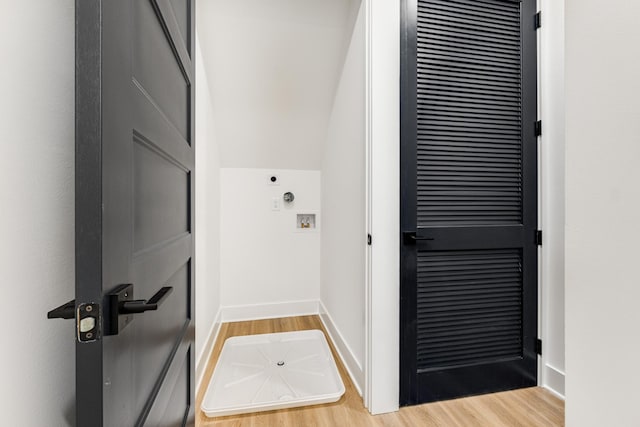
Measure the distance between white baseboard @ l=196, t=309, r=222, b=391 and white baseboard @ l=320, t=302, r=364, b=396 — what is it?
36.0 inches

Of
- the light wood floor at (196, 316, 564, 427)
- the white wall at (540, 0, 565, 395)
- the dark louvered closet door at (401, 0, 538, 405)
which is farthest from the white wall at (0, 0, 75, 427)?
the white wall at (540, 0, 565, 395)

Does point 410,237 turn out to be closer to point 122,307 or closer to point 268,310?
point 122,307

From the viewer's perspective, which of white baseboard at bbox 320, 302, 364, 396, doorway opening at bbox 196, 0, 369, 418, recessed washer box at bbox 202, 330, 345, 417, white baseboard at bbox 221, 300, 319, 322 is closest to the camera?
recessed washer box at bbox 202, 330, 345, 417

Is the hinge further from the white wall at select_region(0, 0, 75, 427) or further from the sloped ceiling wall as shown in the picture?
the white wall at select_region(0, 0, 75, 427)

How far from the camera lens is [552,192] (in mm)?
1569

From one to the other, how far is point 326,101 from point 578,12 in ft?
5.46

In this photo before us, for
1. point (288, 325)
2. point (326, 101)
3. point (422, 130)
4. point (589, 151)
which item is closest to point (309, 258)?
point (288, 325)

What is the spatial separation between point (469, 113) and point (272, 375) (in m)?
1.97

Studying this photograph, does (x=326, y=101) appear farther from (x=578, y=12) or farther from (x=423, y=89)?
(x=578, y=12)

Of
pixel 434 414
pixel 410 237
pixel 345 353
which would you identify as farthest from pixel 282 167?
pixel 434 414

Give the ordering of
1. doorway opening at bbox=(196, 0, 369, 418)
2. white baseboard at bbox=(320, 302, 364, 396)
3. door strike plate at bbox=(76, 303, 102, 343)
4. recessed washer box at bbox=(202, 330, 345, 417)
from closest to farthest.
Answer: door strike plate at bbox=(76, 303, 102, 343) < recessed washer box at bbox=(202, 330, 345, 417) < white baseboard at bbox=(320, 302, 364, 396) < doorway opening at bbox=(196, 0, 369, 418)

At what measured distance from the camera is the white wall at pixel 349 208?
5.14 feet

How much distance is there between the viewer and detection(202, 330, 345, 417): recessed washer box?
144 cm

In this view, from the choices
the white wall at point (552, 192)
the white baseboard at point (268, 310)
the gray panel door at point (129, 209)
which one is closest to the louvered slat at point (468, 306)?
the white wall at point (552, 192)
